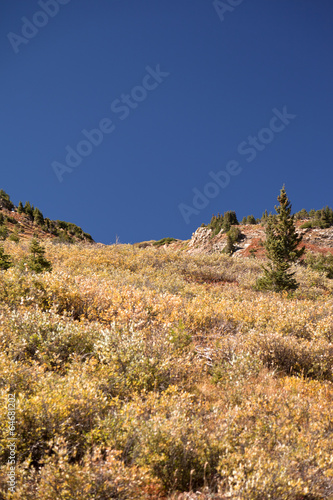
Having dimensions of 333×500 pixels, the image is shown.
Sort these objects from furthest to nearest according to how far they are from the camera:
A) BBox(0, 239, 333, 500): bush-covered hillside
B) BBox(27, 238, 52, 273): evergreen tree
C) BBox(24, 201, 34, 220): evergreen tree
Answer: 1. BBox(24, 201, 34, 220): evergreen tree
2. BBox(27, 238, 52, 273): evergreen tree
3. BBox(0, 239, 333, 500): bush-covered hillside

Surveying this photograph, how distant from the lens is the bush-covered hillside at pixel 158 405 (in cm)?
279

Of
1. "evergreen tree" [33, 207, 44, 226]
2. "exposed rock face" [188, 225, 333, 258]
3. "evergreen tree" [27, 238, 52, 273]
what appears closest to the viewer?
"evergreen tree" [27, 238, 52, 273]

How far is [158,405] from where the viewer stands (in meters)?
3.82

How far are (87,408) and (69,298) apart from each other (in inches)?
199

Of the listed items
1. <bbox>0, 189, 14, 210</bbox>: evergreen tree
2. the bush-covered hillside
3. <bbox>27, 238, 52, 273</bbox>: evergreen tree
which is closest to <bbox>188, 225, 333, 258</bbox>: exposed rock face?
<bbox>27, 238, 52, 273</bbox>: evergreen tree

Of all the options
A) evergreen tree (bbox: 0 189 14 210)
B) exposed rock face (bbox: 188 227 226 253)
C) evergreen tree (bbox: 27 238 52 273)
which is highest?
evergreen tree (bbox: 0 189 14 210)

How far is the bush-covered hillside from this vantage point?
Result: 279cm

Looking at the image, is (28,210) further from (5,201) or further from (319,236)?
(319,236)

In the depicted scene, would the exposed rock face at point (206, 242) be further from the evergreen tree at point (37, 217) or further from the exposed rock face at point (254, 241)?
the evergreen tree at point (37, 217)

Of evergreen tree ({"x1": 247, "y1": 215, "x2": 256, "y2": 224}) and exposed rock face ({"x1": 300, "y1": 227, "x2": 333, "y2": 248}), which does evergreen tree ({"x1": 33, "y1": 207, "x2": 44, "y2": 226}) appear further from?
evergreen tree ({"x1": 247, "y1": 215, "x2": 256, "y2": 224})

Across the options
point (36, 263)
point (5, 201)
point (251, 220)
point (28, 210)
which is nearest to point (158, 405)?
point (36, 263)

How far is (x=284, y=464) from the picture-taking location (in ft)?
9.85

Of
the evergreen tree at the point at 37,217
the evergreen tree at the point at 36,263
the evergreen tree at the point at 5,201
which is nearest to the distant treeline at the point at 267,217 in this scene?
the evergreen tree at the point at 36,263

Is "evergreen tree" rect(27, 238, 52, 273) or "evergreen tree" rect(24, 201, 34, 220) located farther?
"evergreen tree" rect(24, 201, 34, 220)
